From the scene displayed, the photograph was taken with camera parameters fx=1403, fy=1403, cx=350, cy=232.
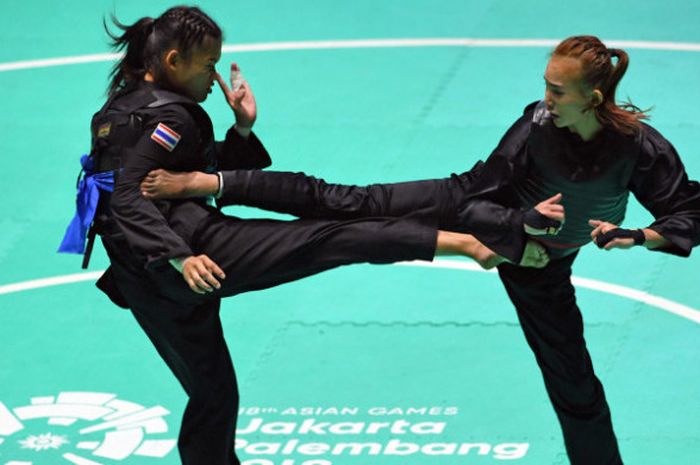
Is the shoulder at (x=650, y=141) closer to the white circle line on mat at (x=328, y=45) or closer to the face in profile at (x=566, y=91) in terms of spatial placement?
the face in profile at (x=566, y=91)

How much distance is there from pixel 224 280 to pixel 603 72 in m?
1.90

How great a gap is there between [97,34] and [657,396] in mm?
7671

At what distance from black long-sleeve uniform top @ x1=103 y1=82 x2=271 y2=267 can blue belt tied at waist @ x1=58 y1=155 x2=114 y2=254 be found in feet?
0.53

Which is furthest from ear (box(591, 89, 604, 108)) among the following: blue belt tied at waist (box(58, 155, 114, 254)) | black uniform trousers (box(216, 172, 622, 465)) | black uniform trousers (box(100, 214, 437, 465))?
blue belt tied at waist (box(58, 155, 114, 254))

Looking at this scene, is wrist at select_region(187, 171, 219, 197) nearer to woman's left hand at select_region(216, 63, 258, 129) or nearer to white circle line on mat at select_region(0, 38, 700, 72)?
woman's left hand at select_region(216, 63, 258, 129)

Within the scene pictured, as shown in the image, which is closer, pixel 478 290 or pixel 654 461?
pixel 654 461

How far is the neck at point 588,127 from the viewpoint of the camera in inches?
242

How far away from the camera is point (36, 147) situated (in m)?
11.9

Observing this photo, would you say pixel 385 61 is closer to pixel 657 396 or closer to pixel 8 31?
pixel 8 31

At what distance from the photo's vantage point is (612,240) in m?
5.96

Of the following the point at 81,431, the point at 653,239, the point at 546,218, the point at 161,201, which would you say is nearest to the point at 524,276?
the point at 546,218

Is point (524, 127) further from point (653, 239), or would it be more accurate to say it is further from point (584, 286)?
point (584, 286)

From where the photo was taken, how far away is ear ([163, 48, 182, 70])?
251 inches

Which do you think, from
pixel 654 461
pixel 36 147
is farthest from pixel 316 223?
pixel 36 147
